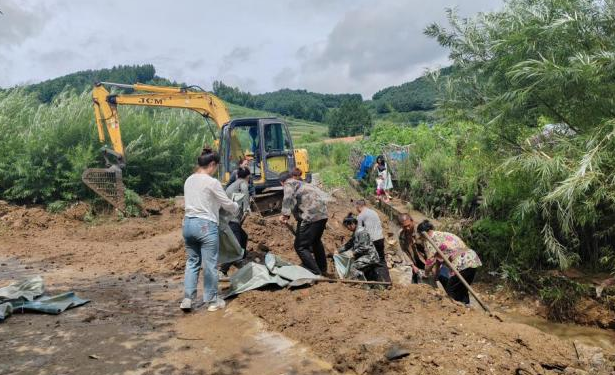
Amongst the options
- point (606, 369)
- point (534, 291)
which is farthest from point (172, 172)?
point (606, 369)

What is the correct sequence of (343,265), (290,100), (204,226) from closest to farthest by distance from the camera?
(204,226)
(343,265)
(290,100)

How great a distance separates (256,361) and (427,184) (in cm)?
1024

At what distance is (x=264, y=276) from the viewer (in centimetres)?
632

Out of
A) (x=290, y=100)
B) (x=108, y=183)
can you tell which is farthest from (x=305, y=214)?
(x=290, y=100)

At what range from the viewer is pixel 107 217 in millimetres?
A: 14664

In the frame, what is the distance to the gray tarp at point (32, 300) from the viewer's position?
18.9ft

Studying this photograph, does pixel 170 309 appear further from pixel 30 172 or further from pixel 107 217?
pixel 30 172

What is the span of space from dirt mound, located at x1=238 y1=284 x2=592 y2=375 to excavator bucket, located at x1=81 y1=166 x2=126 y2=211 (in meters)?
9.46

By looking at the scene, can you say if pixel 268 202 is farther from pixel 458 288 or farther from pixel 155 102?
pixel 458 288

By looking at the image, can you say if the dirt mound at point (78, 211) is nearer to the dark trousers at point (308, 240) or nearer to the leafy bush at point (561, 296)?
the dark trousers at point (308, 240)

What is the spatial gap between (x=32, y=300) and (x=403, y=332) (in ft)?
13.9

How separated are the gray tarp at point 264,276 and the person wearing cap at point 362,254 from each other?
2.66 feet

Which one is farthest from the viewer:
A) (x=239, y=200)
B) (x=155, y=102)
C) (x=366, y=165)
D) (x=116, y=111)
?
(x=366, y=165)

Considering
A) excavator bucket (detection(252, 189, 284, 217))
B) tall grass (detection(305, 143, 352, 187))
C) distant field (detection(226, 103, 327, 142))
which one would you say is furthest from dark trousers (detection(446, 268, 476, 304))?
distant field (detection(226, 103, 327, 142))
